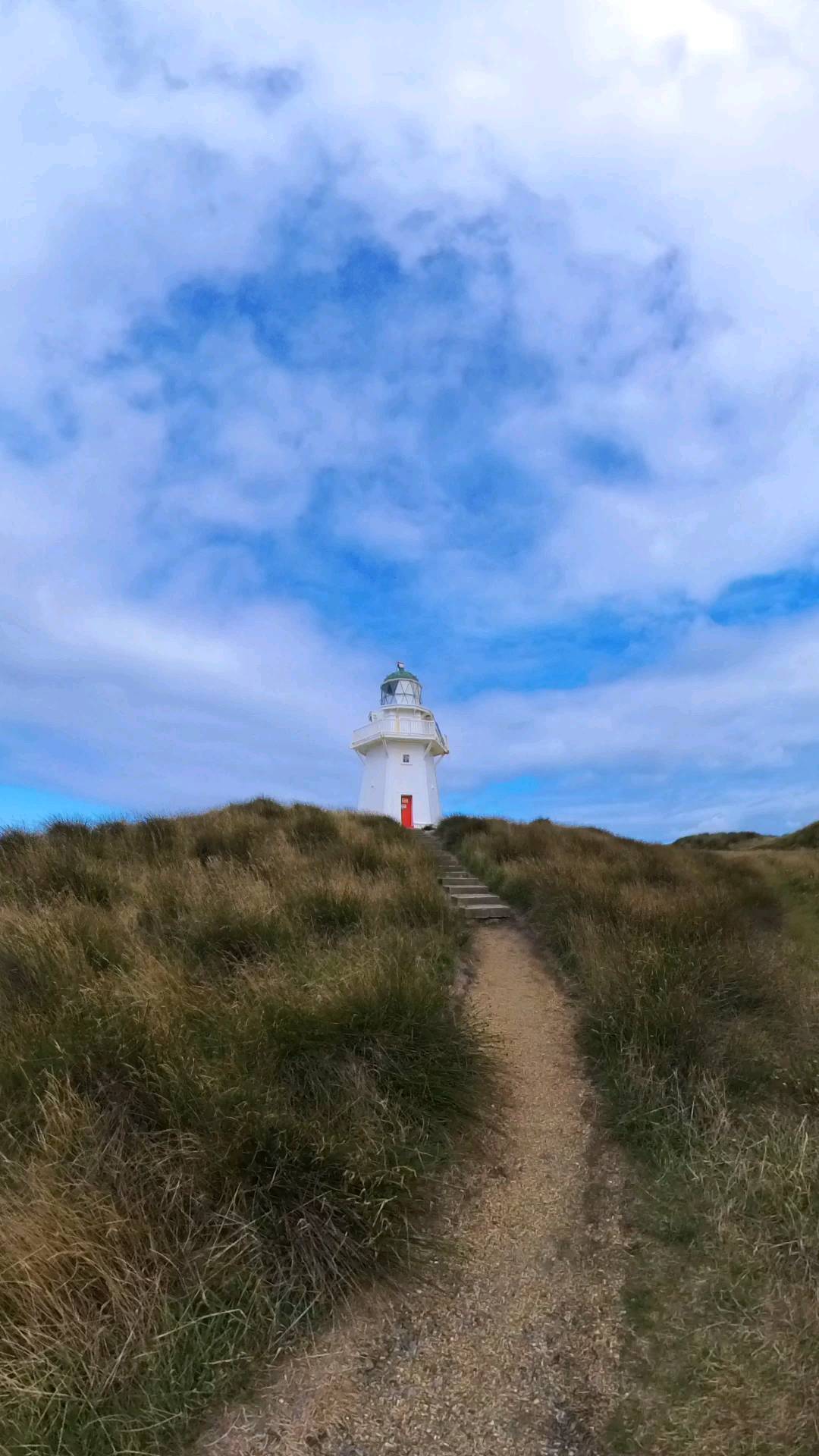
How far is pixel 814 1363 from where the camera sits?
270cm

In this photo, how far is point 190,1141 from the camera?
3512 mm

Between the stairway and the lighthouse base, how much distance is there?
12.5 metres

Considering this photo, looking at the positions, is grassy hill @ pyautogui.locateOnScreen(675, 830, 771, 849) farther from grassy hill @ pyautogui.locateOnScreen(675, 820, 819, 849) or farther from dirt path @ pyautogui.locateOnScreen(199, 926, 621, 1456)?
dirt path @ pyautogui.locateOnScreen(199, 926, 621, 1456)

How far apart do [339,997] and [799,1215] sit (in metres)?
2.66

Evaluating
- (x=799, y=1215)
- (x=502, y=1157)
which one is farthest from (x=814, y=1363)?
(x=502, y=1157)

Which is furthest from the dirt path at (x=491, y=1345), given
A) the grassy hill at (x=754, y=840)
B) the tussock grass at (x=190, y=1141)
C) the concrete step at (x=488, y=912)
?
the grassy hill at (x=754, y=840)

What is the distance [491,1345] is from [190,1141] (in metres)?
1.61

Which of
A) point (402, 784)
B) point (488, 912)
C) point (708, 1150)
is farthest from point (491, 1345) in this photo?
point (402, 784)

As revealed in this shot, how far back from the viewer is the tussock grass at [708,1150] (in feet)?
9.00

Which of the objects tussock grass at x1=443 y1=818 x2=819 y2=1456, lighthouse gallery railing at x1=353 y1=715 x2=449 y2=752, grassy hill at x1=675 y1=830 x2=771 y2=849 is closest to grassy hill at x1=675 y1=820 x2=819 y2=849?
grassy hill at x1=675 y1=830 x2=771 y2=849

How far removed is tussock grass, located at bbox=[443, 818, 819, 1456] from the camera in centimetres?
274

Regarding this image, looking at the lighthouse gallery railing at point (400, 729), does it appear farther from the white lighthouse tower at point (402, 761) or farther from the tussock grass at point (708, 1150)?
the tussock grass at point (708, 1150)

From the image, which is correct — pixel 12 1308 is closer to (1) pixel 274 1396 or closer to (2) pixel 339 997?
(1) pixel 274 1396

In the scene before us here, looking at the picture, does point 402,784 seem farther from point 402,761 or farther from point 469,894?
point 469,894
